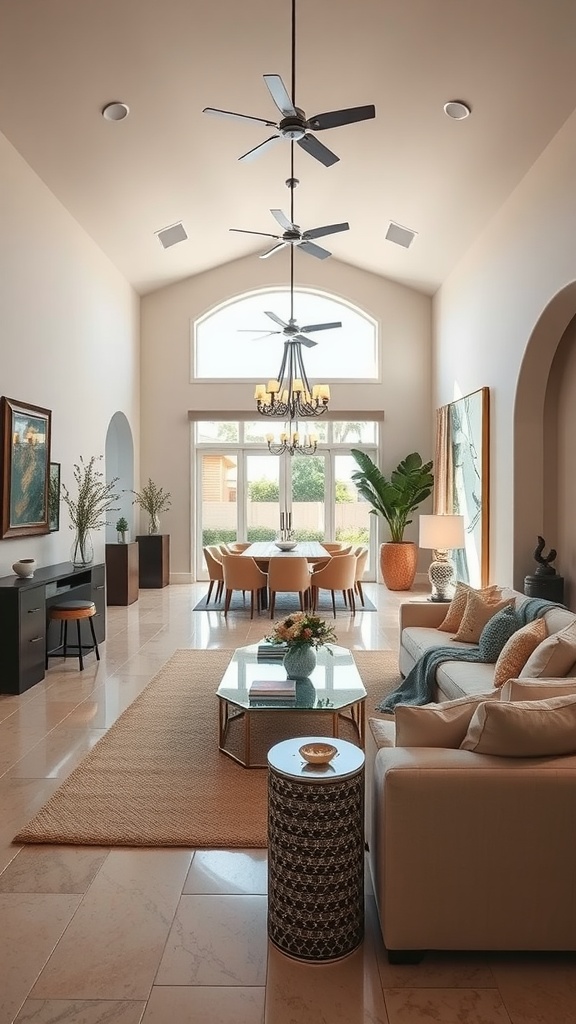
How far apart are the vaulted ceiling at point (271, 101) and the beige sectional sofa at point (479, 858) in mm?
4969

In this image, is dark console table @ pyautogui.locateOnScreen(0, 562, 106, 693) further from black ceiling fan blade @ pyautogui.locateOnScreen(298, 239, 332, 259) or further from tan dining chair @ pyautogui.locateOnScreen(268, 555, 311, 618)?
black ceiling fan blade @ pyautogui.locateOnScreen(298, 239, 332, 259)

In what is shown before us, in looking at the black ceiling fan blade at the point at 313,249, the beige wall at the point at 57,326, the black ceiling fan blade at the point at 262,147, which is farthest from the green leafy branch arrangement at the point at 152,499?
the black ceiling fan blade at the point at 262,147

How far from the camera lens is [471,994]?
7.07 ft

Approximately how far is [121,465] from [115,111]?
18.6 ft

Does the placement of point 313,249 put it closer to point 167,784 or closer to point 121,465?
point 167,784

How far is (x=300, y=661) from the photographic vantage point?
4324 millimetres

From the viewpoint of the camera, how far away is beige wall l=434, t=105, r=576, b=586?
600 centimetres

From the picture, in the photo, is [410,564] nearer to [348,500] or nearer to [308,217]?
[348,500]

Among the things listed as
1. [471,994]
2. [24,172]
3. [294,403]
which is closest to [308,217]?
[294,403]

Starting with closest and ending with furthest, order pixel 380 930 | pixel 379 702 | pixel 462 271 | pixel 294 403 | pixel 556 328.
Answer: pixel 380 930
pixel 379 702
pixel 556 328
pixel 294 403
pixel 462 271

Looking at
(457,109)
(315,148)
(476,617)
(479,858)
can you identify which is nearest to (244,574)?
(476,617)

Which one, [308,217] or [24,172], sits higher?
[308,217]

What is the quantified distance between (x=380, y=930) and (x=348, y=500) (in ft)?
31.0

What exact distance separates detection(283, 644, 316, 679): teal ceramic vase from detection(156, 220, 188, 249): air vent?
6702 millimetres
